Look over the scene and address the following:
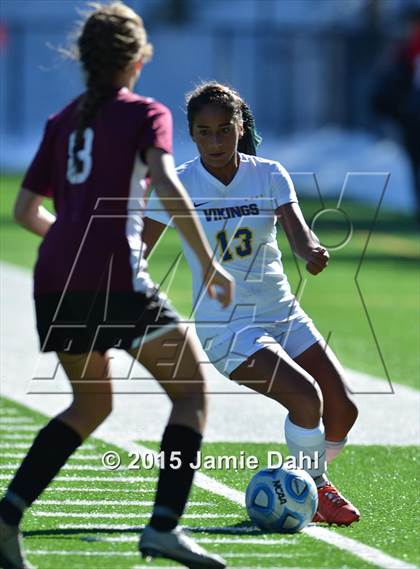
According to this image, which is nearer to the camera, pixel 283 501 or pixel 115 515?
pixel 283 501

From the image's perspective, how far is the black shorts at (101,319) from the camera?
5.55m

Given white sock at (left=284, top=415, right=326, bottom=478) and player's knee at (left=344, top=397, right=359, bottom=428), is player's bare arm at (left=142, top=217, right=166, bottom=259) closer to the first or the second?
white sock at (left=284, top=415, right=326, bottom=478)

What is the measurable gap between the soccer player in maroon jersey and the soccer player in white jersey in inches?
35.0

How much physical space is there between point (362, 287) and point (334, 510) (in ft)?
36.3

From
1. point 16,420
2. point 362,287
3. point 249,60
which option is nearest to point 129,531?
point 16,420

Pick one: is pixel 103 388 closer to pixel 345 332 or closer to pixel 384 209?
pixel 345 332

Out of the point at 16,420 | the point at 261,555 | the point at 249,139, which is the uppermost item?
the point at 249,139

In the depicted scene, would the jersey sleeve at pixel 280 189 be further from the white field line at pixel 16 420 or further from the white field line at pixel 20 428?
the white field line at pixel 16 420

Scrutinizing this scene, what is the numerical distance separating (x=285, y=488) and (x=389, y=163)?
26.6m

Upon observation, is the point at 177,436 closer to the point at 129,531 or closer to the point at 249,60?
the point at 129,531

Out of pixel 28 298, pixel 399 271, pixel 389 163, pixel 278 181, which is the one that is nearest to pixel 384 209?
pixel 389 163

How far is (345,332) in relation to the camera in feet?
46.4

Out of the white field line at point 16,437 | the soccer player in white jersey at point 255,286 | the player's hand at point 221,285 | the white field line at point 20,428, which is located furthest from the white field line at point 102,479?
the player's hand at point 221,285

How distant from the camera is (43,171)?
5.69 meters
